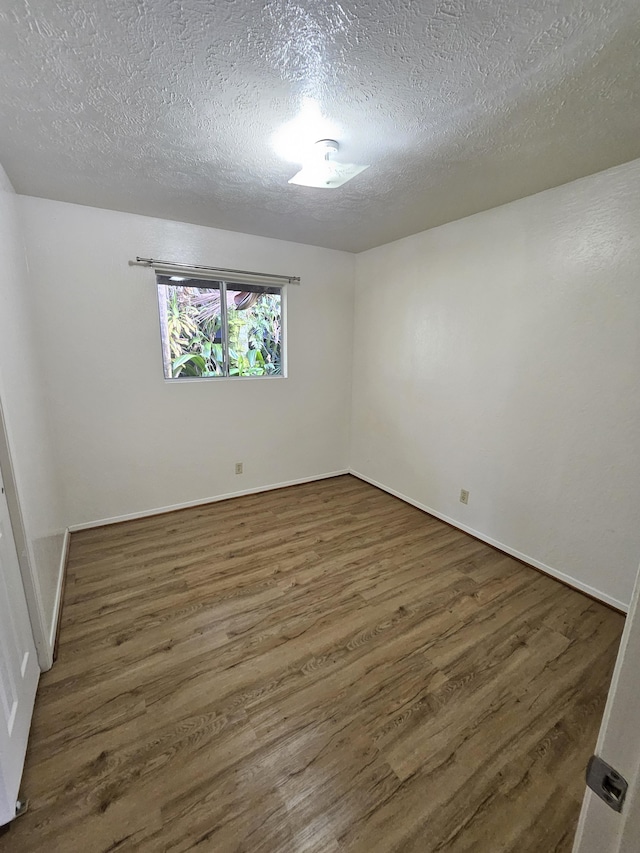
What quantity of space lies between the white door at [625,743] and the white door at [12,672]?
151cm

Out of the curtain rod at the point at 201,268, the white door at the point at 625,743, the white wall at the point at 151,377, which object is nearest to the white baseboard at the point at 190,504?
the white wall at the point at 151,377

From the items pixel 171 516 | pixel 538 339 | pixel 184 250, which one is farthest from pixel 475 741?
pixel 184 250

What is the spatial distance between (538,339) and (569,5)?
5.16 feet

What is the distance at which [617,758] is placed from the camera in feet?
1.56

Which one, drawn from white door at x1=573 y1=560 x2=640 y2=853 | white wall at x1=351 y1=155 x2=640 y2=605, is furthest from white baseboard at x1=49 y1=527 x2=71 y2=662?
white wall at x1=351 y1=155 x2=640 y2=605

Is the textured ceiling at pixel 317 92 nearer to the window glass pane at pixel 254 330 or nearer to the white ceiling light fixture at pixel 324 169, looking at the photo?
the white ceiling light fixture at pixel 324 169

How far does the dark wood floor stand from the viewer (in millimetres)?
1098

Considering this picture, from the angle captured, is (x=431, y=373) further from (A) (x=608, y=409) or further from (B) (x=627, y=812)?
(B) (x=627, y=812)

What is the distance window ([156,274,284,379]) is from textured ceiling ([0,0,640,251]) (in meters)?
0.84

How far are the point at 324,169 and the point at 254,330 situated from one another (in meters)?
1.70

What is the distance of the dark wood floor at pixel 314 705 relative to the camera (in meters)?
1.10

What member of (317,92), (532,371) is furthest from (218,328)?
(532,371)

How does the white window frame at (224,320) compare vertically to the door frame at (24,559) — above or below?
above

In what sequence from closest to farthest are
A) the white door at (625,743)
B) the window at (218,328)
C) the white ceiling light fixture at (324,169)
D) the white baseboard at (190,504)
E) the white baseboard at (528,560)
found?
1. the white door at (625,743)
2. the white ceiling light fixture at (324,169)
3. the white baseboard at (528,560)
4. the white baseboard at (190,504)
5. the window at (218,328)
